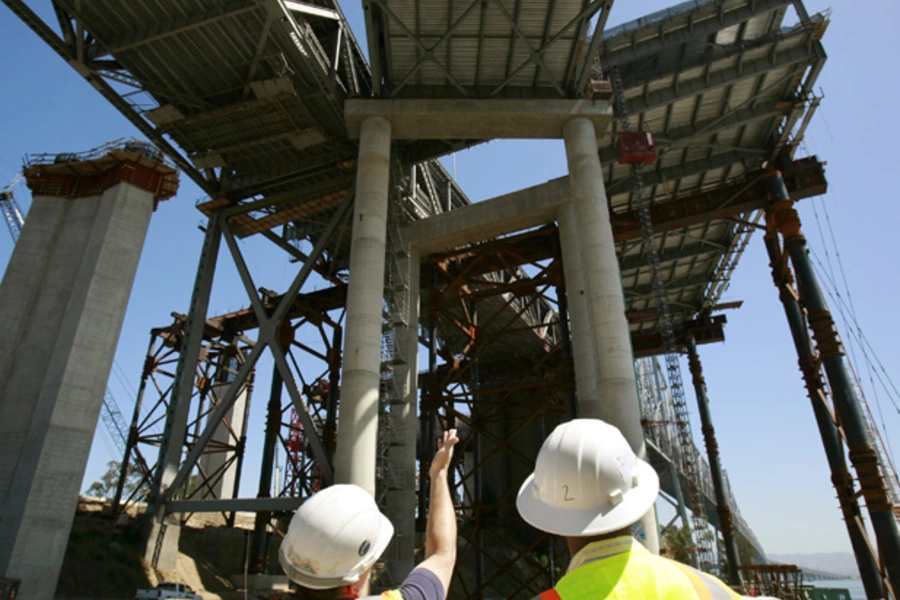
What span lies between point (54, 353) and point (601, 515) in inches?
850

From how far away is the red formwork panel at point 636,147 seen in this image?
2086 centimetres

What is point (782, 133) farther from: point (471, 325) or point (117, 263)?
point (117, 263)

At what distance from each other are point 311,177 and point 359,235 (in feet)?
24.7

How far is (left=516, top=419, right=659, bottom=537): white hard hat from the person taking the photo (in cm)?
211

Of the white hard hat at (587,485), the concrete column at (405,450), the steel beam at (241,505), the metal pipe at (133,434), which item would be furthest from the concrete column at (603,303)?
the metal pipe at (133,434)

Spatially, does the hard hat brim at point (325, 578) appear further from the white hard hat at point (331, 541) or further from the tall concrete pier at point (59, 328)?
the tall concrete pier at point (59, 328)

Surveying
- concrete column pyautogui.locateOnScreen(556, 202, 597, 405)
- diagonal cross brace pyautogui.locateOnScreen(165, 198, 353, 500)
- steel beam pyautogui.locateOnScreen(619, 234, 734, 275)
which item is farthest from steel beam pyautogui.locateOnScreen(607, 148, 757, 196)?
diagonal cross brace pyautogui.locateOnScreen(165, 198, 353, 500)

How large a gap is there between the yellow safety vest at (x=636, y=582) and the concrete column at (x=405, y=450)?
17.0 m

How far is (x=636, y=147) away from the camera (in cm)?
2098

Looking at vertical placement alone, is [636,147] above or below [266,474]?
above

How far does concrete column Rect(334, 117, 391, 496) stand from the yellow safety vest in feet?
45.6

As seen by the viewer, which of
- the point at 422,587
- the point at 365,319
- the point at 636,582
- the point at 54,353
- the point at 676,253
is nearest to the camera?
the point at 636,582

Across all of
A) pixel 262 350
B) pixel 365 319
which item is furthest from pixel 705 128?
pixel 262 350

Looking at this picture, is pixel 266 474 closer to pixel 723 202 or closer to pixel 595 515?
pixel 723 202
